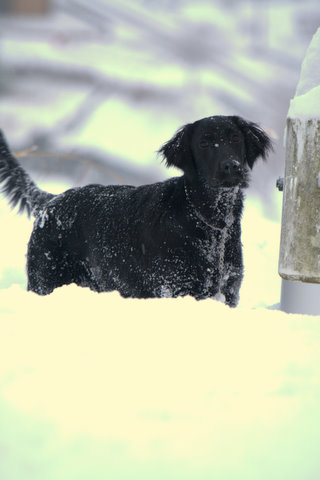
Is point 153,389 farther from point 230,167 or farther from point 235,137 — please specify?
point 235,137

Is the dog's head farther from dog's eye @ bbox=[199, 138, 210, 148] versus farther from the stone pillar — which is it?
the stone pillar

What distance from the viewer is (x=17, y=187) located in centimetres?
455

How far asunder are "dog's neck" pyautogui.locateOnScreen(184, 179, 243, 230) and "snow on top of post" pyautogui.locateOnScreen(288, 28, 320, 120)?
27.1 inches

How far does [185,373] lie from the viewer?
85.0 inches

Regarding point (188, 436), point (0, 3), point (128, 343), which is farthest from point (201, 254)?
point (0, 3)

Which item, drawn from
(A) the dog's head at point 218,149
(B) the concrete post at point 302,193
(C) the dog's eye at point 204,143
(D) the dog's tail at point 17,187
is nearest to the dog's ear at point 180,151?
(A) the dog's head at point 218,149

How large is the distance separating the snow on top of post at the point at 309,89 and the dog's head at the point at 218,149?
0.48 meters

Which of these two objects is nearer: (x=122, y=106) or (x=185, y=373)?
(x=185, y=373)

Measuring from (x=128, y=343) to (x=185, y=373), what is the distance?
320 millimetres

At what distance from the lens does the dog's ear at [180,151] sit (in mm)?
3764

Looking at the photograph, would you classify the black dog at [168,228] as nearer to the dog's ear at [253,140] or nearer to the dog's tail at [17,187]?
the dog's ear at [253,140]

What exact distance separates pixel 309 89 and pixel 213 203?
898 millimetres

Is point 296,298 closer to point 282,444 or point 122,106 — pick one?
point 282,444

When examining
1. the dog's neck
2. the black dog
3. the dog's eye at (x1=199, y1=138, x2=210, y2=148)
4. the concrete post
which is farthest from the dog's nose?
the concrete post
